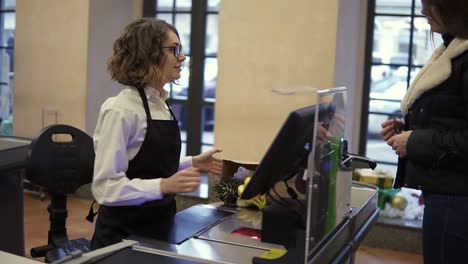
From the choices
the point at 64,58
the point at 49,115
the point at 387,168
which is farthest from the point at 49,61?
the point at 387,168

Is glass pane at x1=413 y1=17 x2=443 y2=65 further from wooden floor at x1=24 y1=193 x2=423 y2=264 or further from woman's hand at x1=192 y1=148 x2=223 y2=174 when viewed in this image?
woman's hand at x1=192 y1=148 x2=223 y2=174

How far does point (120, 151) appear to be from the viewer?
175 centimetres

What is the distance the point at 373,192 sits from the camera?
6.89 ft

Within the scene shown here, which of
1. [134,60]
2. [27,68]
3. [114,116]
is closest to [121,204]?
[114,116]

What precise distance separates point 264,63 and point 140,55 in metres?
2.11

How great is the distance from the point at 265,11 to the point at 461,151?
247 centimetres

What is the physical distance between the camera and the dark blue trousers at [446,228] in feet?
5.47

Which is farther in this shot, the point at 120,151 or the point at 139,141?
the point at 139,141

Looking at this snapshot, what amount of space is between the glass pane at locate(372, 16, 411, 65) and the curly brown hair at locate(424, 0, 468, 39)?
2466 mm

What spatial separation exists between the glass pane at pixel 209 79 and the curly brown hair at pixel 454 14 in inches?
121

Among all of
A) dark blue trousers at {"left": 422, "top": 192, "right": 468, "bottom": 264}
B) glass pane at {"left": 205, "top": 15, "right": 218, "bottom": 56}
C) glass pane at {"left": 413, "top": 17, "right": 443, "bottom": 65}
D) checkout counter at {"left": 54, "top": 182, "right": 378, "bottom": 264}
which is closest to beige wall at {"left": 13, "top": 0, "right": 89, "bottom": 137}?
glass pane at {"left": 205, "top": 15, "right": 218, "bottom": 56}

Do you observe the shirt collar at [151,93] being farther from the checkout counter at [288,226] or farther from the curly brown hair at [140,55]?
the checkout counter at [288,226]

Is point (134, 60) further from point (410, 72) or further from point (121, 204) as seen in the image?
point (410, 72)

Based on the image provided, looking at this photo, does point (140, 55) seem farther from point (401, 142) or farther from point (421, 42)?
point (421, 42)
